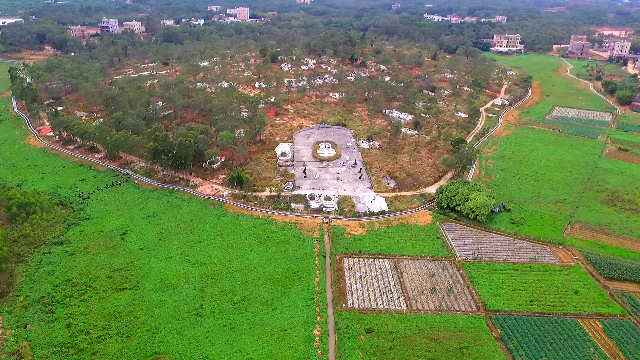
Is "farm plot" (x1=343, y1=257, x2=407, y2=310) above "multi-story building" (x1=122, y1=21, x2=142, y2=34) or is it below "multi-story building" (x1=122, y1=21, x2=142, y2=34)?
below

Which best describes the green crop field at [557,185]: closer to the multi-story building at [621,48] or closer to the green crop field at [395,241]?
the green crop field at [395,241]

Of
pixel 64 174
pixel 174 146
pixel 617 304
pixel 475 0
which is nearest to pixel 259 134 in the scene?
pixel 174 146

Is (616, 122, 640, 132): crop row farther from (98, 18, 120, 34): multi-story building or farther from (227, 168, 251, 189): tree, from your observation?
(98, 18, 120, 34): multi-story building

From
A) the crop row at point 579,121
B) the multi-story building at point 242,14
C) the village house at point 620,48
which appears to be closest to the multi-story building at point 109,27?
the multi-story building at point 242,14

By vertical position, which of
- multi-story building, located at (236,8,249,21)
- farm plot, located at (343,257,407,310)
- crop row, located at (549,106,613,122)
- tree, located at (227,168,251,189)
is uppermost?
multi-story building, located at (236,8,249,21)

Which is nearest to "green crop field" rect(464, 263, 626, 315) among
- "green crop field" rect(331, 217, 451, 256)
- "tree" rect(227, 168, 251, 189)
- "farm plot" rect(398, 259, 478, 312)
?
"farm plot" rect(398, 259, 478, 312)

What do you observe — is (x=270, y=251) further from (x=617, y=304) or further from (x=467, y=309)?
(x=617, y=304)

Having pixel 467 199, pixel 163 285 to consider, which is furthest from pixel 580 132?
pixel 163 285
